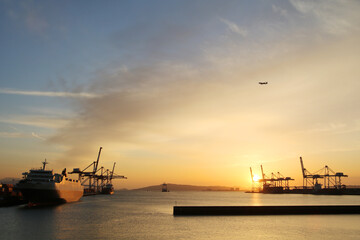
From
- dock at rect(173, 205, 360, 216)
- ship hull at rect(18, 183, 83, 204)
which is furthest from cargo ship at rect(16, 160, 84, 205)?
dock at rect(173, 205, 360, 216)

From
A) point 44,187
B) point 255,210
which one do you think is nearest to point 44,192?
point 44,187

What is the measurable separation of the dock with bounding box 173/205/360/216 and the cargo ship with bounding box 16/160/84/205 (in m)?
39.9

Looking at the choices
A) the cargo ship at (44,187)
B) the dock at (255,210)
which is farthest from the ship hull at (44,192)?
the dock at (255,210)

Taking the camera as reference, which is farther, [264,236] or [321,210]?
[321,210]

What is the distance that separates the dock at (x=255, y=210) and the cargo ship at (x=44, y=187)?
1570 inches

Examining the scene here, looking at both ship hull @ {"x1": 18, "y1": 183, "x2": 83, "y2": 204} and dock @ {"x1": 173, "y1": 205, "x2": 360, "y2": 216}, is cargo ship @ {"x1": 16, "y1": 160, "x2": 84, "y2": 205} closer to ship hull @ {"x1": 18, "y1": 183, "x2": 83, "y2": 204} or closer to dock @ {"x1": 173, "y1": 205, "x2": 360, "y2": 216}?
ship hull @ {"x1": 18, "y1": 183, "x2": 83, "y2": 204}

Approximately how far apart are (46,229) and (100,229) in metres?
7.58

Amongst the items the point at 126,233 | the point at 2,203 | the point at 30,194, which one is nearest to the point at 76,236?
the point at 126,233

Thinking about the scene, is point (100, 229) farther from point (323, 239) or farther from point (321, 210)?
point (321, 210)

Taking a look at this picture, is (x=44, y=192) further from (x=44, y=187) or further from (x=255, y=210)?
(x=255, y=210)

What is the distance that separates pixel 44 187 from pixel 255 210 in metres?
56.6

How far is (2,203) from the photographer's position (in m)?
85.1

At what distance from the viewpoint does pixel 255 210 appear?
6481 centimetres

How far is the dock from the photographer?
63344 millimetres
